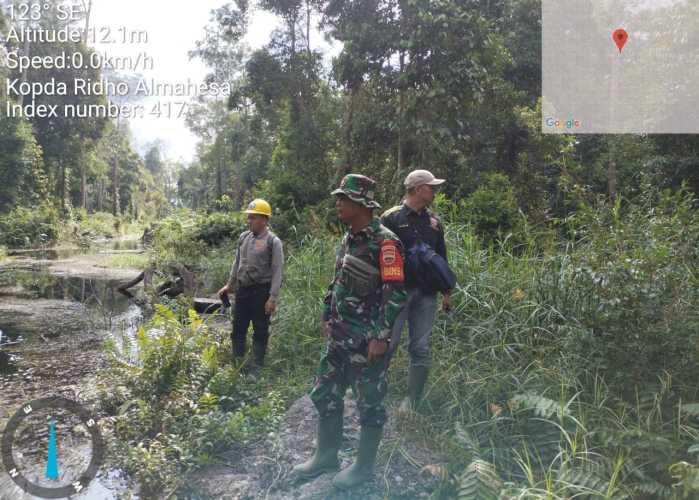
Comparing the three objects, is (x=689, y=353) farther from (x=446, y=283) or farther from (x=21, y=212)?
(x=21, y=212)

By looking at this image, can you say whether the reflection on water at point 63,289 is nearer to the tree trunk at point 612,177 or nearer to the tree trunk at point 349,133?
the tree trunk at point 349,133

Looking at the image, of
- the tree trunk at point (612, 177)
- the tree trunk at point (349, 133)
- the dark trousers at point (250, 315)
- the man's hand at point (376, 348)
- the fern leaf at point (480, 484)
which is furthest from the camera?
the tree trunk at point (349, 133)

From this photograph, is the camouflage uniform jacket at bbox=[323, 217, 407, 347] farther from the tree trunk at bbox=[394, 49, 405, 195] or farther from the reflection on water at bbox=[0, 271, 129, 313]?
the reflection on water at bbox=[0, 271, 129, 313]

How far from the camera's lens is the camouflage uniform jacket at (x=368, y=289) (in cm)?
295

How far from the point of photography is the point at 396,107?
10805 millimetres

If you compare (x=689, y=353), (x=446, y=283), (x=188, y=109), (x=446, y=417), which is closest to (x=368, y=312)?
(x=446, y=283)

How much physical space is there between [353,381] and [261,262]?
90.5 inches

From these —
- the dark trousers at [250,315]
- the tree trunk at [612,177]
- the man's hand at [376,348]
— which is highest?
the tree trunk at [612,177]

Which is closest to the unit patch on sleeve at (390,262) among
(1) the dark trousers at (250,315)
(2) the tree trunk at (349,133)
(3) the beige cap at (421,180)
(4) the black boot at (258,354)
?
(3) the beige cap at (421,180)

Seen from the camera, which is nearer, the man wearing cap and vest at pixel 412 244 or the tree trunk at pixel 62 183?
the man wearing cap and vest at pixel 412 244

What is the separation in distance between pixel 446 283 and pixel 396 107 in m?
7.78

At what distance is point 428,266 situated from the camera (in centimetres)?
374

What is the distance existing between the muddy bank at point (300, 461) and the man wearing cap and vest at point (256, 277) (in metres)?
1.38

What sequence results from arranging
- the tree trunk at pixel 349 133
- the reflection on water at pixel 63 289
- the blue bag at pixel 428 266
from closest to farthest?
the blue bag at pixel 428 266
the reflection on water at pixel 63 289
the tree trunk at pixel 349 133
